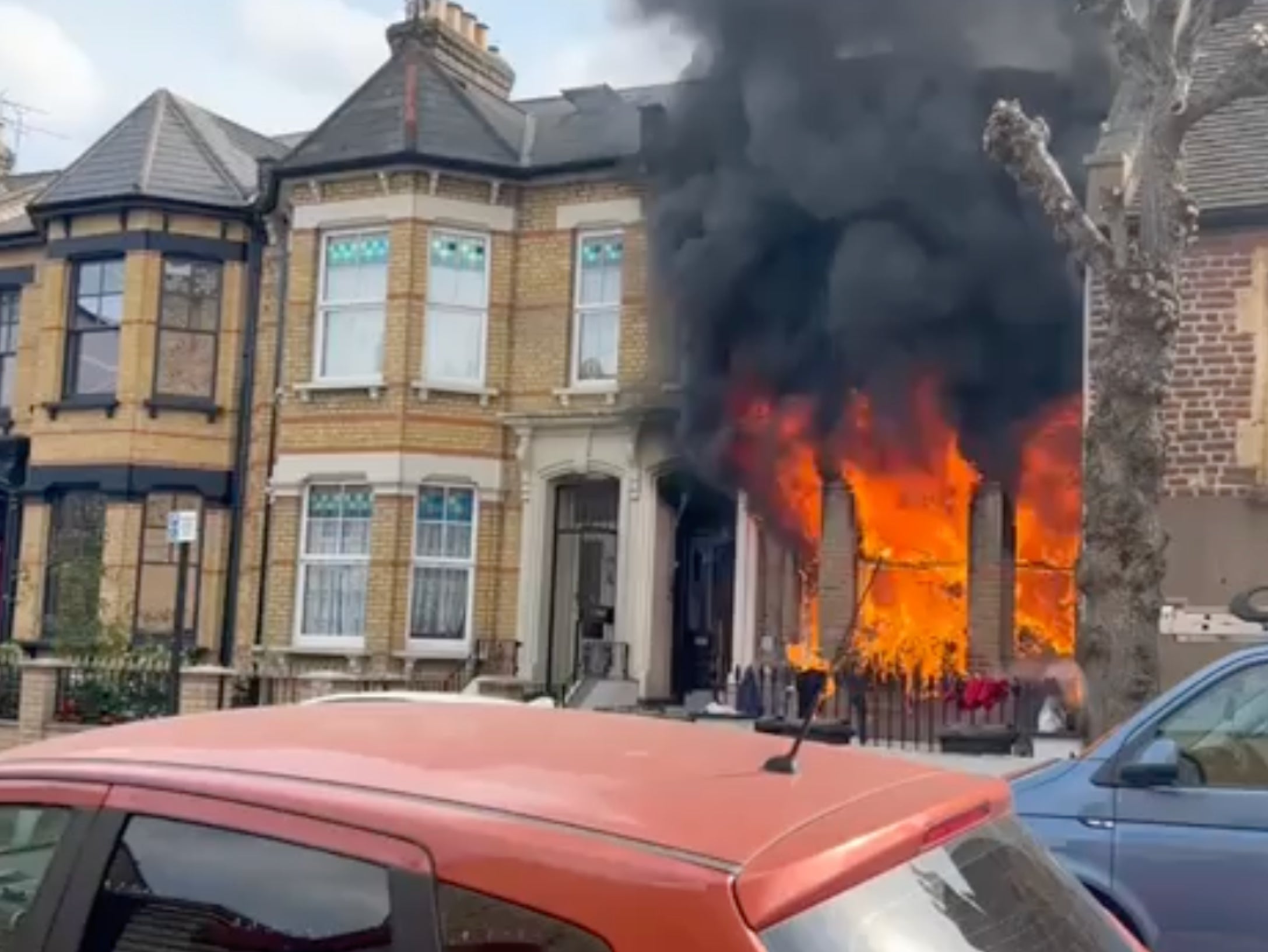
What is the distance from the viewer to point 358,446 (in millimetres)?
18469

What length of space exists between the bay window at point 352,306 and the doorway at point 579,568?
2.94 m

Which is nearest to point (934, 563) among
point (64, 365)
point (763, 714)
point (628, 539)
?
point (763, 714)

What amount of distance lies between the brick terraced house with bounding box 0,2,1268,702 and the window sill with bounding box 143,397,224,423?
0.13ft

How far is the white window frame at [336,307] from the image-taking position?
731 inches

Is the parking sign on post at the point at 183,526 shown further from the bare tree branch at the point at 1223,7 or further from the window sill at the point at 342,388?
the bare tree branch at the point at 1223,7

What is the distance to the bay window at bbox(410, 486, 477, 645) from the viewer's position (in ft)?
60.2

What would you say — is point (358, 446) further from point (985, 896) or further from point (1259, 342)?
point (985, 896)

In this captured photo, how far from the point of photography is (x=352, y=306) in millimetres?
18906

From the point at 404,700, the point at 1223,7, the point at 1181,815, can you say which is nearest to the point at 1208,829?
the point at 1181,815

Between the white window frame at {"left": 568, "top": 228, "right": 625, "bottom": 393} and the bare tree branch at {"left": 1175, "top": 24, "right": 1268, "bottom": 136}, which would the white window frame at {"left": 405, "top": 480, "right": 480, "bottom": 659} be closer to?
the white window frame at {"left": 568, "top": 228, "right": 625, "bottom": 393}

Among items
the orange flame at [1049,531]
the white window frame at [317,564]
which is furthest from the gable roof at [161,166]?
the orange flame at [1049,531]

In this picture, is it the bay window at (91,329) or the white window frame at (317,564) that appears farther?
the bay window at (91,329)

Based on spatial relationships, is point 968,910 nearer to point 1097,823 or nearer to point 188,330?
point 1097,823

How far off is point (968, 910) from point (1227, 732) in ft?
11.1
